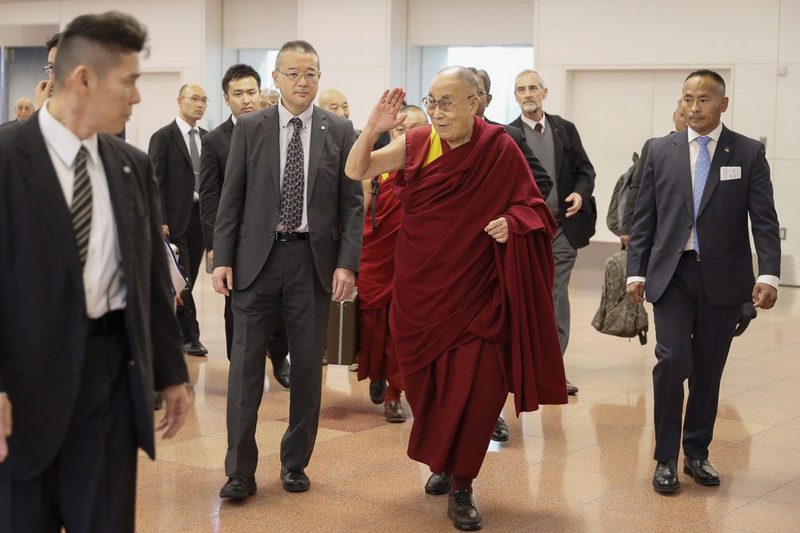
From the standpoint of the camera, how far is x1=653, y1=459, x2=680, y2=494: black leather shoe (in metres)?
4.91

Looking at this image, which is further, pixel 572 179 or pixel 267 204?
pixel 572 179

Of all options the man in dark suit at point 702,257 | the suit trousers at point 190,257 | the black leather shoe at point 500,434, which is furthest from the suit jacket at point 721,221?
the suit trousers at point 190,257

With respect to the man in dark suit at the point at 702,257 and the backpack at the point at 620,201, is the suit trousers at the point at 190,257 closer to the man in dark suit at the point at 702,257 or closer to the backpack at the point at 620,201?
the backpack at the point at 620,201

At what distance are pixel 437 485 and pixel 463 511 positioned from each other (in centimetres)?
45

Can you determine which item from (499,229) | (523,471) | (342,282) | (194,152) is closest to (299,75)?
(342,282)

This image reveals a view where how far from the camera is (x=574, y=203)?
6840 millimetres

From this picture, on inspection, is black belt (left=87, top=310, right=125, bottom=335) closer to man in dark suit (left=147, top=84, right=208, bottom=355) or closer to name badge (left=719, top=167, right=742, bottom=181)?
name badge (left=719, top=167, right=742, bottom=181)

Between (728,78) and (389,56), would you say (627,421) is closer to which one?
(728,78)

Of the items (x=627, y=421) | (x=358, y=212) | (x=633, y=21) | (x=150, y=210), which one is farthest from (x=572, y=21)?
(x=150, y=210)

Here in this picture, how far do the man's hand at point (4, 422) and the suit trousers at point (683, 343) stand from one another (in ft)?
10.3

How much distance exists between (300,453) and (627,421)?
2215 mm

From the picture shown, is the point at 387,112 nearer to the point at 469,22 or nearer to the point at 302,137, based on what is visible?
the point at 302,137

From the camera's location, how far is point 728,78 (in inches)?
548

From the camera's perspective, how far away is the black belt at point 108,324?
2.69m
